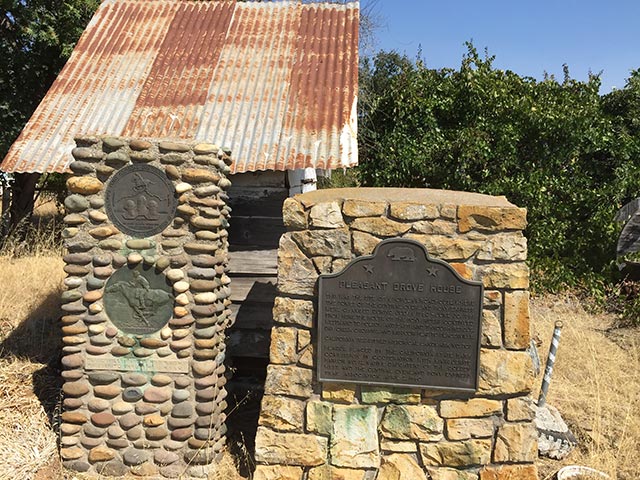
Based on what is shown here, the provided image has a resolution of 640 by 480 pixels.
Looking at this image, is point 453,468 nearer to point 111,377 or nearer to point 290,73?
point 111,377

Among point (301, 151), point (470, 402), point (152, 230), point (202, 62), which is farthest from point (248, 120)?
point (470, 402)

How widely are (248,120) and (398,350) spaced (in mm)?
3171

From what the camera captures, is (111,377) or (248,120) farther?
(248,120)

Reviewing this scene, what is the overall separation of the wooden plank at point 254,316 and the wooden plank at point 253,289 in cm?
6

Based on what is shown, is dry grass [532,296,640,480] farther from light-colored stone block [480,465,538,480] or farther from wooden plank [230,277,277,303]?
wooden plank [230,277,277,303]

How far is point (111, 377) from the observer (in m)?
3.77

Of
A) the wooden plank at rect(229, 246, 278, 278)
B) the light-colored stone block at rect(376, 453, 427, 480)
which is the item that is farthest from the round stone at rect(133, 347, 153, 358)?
the light-colored stone block at rect(376, 453, 427, 480)

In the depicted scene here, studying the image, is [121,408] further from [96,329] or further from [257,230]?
[257,230]

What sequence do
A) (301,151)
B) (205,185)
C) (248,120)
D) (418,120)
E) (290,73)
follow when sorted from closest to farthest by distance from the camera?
(205,185)
(301,151)
(248,120)
(290,73)
(418,120)

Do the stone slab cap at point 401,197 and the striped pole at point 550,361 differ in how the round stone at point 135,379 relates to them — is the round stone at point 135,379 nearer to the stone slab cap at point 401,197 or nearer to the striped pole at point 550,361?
the stone slab cap at point 401,197

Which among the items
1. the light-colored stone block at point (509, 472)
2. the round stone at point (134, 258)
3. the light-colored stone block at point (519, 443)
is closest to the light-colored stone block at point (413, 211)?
the light-colored stone block at point (519, 443)

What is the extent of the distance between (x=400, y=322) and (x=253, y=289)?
7.49 feet

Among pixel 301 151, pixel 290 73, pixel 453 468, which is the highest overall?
pixel 290 73

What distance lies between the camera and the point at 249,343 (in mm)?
5301
